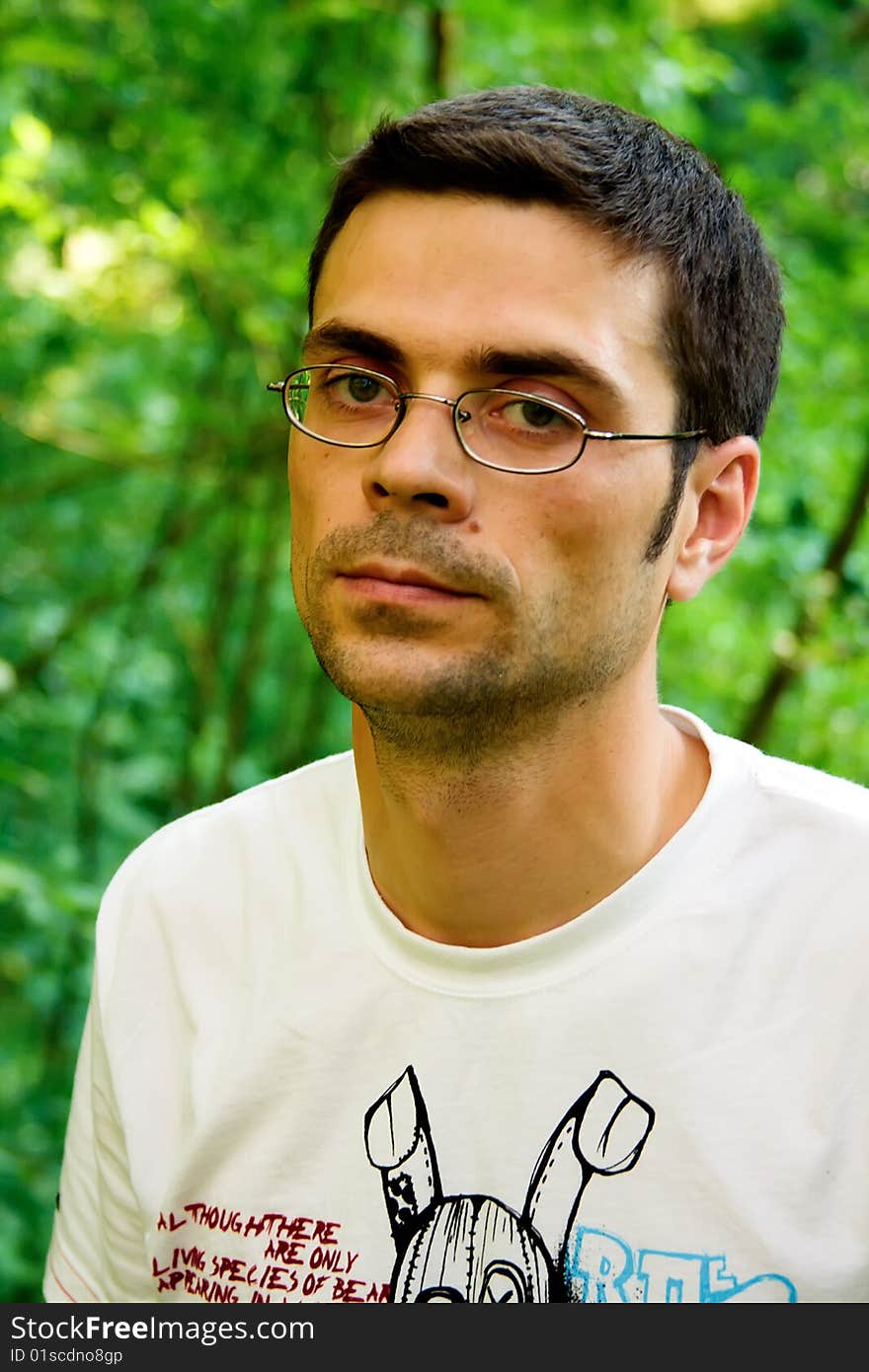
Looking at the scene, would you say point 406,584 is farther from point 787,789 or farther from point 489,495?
point 787,789

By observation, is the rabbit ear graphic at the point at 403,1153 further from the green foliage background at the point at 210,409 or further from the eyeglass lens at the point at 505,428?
the green foliage background at the point at 210,409

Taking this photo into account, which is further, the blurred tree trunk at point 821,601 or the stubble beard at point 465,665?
the blurred tree trunk at point 821,601

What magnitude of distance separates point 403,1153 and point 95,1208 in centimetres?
55

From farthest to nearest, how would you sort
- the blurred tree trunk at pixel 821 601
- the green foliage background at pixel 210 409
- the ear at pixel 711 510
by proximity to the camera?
the blurred tree trunk at pixel 821 601, the green foliage background at pixel 210 409, the ear at pixel 711 510

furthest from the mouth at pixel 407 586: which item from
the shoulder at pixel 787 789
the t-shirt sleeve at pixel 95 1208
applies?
the t-shirt sleeve at pixel 95 1208

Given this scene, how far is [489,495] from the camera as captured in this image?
5.16 ft

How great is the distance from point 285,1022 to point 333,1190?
0.21 meters

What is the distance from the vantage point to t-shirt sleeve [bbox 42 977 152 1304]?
1.88 metres

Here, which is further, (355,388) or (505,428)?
(355,388)

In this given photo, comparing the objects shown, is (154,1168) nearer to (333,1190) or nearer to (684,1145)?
(333,1190)

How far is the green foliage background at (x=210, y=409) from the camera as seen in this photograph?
3211 millimetres

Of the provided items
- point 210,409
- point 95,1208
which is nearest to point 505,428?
point 95,1208

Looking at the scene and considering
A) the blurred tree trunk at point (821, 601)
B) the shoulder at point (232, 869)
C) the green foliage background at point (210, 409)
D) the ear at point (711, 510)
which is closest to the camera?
the ear at point (711, 510)

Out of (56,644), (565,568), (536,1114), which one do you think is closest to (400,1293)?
(536,1114)
